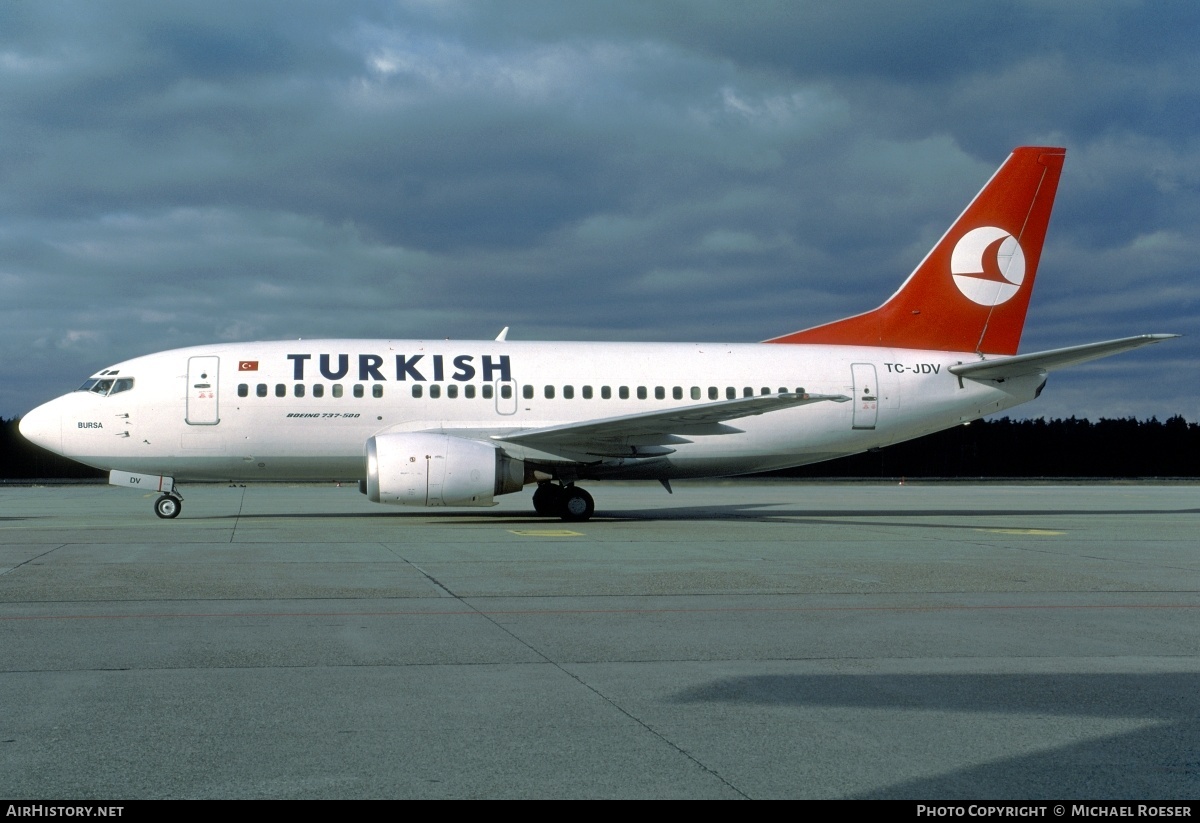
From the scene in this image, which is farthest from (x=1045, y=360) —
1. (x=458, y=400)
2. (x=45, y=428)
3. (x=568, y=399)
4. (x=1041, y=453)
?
(x=1041, y=453)

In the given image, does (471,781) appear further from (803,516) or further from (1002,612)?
(803,516)

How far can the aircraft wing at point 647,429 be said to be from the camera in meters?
18.2

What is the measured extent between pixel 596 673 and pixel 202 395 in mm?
15468

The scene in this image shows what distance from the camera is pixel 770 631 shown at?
24.9 ft

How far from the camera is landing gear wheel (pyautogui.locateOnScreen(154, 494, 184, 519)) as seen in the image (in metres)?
19.6

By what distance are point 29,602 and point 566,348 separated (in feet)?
44.8

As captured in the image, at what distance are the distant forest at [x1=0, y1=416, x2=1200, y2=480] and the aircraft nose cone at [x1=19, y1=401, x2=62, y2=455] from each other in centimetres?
4893

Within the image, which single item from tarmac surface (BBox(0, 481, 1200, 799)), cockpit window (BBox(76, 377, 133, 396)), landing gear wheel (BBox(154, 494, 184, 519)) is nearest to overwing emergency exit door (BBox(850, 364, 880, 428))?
tarmac surface (BBox(0, 481, 1200, 799))

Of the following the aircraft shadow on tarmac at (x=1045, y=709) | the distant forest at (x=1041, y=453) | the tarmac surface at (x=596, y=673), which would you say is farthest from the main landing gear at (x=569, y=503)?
the distant forest at (x=1041, y=453)

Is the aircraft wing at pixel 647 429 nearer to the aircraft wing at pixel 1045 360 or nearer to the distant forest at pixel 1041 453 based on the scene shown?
the aircraft wing at pixel 1045 360

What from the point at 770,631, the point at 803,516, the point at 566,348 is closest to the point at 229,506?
the point at 566,348

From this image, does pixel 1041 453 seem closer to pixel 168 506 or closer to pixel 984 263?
pixel 984 263

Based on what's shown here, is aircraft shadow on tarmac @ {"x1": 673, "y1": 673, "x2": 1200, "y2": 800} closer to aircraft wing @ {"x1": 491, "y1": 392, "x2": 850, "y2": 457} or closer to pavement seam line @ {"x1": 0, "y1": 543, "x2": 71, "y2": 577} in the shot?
pavement seam line @ {"x1": 0, "y1": 543, "x2": 71, "y2": 577}

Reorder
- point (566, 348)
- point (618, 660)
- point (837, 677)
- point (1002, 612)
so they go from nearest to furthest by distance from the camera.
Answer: point (837, 677), point (618, 660), point (1002, 612), point (566, 348)
